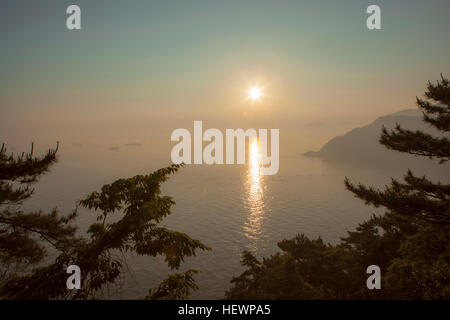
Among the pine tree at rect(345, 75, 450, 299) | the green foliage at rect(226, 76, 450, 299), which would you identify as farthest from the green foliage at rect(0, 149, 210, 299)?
the pine tree at rect(345, 75, 450, 299)

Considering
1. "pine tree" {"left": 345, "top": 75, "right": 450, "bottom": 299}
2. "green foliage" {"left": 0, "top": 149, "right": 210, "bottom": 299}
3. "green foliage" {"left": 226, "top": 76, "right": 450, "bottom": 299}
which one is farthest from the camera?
"pine tree" {"left": 345, "top": 75, "right": 450, "bottom": 299}

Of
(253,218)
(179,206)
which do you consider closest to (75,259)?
(253,218)

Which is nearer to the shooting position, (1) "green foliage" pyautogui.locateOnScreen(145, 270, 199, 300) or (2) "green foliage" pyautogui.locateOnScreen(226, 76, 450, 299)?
(1) "green foliage" pyautogui.locateOnScreen(145, 270, 199, 300)

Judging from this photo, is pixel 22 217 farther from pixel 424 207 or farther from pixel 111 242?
pixel 424 207

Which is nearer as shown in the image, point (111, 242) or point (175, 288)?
point (175, 288)

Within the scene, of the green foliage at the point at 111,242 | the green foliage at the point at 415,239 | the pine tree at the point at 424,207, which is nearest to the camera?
the green foliage at the point at 111,242

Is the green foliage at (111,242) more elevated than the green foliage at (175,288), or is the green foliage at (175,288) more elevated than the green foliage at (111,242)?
the green foliage at (111,242)

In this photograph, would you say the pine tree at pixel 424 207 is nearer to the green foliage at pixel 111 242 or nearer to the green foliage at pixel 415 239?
the green foliage at pixel 415 239

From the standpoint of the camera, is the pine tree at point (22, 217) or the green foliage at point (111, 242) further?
the pine tree at point (22, 217)

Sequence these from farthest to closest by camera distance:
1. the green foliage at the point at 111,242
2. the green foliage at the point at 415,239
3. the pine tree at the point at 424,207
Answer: the pine tree at the point at 424,207, the green foliage at the point at 415,239, the green foliage at the point at 111,242

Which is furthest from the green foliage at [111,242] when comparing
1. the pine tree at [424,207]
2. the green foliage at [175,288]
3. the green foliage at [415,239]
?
the pine tree at [424,207]

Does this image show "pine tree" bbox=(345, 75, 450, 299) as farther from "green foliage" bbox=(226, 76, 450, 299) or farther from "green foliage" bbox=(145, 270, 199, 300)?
"green foliage" bbox=(145, 270, 199, 300)

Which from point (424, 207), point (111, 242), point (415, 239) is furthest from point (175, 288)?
point (415, 239)

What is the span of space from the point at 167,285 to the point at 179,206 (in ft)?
291
